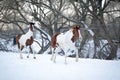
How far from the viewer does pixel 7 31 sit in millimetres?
19500

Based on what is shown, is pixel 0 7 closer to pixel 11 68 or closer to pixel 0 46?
pixel 0 46

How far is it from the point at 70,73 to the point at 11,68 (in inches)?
58.5

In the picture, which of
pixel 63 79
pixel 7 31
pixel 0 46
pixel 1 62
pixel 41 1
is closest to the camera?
pixel 63 79

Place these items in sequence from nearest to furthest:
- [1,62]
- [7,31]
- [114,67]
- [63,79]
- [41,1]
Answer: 1. [63,79]
2. [114,67]
3. [1,62]
4. [41,1]
5. [7,31]

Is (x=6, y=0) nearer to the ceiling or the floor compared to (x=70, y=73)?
nearer to the ceiling

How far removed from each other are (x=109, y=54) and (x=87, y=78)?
906cm

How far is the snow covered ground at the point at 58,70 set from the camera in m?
5.16

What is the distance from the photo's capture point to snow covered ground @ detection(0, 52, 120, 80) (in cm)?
516

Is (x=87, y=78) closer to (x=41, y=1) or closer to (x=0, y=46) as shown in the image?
(x=41, y=1)

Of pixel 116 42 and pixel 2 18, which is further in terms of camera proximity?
pixel 2 18

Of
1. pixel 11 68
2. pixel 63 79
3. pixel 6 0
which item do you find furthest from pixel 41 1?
pixel 63 79

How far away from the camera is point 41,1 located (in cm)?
1506

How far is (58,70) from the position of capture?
Result: 220 inches

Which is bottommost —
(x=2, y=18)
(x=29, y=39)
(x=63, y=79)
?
(x=63, y=79)
